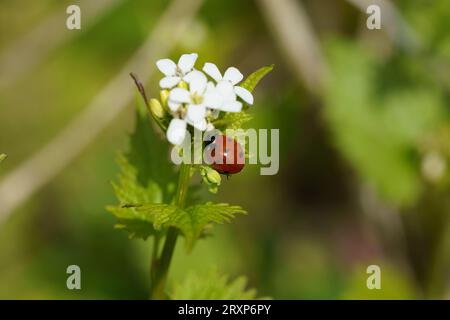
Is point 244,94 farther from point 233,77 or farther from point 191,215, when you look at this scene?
point 191,215

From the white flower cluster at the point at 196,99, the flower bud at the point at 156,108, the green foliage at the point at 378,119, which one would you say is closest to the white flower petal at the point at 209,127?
the white flower cluster at the point at 196,99

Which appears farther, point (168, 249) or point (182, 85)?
point (168, 249)

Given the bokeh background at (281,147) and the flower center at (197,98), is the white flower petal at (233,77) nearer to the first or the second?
the flower center at (197,98)

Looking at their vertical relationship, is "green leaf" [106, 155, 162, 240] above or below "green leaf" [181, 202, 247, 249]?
above

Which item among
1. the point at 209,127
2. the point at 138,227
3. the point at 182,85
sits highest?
the point at 182,85

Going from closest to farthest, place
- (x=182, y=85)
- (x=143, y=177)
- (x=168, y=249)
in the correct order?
(x=182, y=85)
(x=168, y=249)
(x=143, y=177)

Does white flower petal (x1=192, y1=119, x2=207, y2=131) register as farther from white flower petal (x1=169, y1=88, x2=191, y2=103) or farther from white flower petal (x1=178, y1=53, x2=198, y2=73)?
white flower petal (x1=178, y1=53, x2=198, y2=73)

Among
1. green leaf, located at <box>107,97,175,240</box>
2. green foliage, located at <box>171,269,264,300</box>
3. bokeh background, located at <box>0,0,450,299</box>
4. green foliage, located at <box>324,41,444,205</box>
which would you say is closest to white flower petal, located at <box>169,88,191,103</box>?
green leaf, located at <box>107,97,175,240</box>

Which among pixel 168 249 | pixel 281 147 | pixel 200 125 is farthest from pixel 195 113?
pixel 281 147
